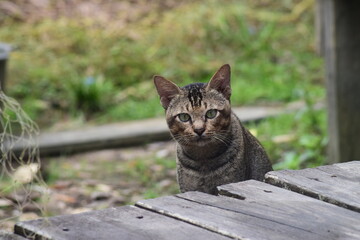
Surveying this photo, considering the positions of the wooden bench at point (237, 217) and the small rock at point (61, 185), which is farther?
the small rock at point (61, 185)

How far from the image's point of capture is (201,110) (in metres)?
4.07

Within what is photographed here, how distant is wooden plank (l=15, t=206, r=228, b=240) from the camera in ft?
7.74

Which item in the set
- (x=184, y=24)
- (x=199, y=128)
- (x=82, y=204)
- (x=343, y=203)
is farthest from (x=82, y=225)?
(x=184, y=24)

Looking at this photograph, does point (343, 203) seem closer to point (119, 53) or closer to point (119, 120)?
point (119, 120)

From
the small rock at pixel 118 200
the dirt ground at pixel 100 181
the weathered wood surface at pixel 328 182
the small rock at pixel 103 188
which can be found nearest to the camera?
the weathered wood surface at pixel 328 182

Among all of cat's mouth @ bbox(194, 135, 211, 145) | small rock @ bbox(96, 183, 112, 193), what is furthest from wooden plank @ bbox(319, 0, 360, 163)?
cat's mouth @ bbox(194, 135, 211, 145)

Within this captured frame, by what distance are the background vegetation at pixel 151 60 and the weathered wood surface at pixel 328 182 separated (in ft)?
11.2

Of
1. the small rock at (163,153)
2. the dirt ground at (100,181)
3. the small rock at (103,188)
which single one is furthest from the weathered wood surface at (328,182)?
the small rock at (163,153)

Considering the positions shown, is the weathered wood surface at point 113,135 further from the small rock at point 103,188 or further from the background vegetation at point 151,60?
the small rock at point 103,188

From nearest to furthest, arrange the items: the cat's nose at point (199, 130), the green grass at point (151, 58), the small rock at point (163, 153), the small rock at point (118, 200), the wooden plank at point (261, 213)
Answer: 1. the wooden plank at point (261, 213)
2. the cat's nose at point (199, 130)
3. the small rock at point (118, 200)
4. the small rock at point (163, 153)
5. the green grass at point (151, 58)

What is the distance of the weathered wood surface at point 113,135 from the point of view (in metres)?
7.23

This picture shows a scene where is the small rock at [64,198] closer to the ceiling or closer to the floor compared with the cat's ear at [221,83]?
closer to the floor

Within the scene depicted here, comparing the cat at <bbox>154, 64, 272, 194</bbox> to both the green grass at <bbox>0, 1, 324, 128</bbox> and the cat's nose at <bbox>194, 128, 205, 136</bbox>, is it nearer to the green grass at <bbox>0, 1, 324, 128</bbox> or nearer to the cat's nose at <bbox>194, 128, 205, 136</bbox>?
the cat's nose at <bbox>194, 128, 205, 136</bbox>

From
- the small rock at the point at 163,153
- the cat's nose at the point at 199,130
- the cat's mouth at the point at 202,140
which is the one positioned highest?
the cat's nose at the point at 199,130
